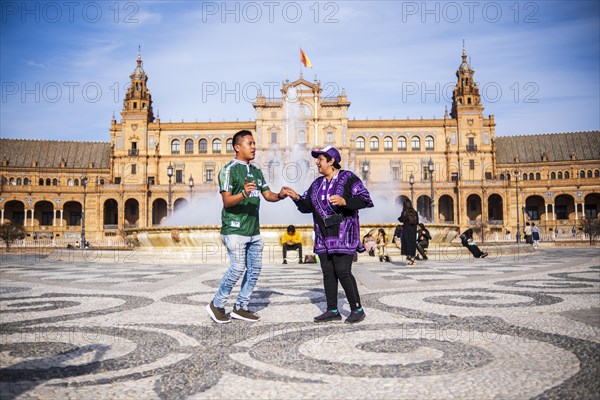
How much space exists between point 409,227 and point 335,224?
712cm

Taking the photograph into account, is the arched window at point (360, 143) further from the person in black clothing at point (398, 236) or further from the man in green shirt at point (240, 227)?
the man in green shirt at point (240, 227)

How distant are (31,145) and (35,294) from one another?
7141 centimetres

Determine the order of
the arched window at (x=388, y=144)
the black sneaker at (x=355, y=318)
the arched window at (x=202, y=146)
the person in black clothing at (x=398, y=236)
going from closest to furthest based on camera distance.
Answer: the black sneaker at (x=355, y=318)
the person in black clothing at (x=398, y=236)
the arched window at (x=388, y=144)
the arched window at (x=202, y=146)

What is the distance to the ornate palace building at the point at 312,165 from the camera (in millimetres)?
56312

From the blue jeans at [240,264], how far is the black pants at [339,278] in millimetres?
615

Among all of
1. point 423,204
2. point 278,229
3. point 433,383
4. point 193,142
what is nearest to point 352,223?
point 433,383

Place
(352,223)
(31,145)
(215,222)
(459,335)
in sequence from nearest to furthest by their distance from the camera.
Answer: (459,335) < (352,223) < (215,222) < (31,145)

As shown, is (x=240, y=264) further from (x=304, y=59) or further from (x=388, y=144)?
(x=388, y=144)

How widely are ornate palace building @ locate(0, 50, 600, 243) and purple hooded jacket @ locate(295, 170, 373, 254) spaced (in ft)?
162

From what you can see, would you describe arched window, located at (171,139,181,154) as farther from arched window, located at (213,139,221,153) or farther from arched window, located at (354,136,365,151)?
arched window, located at (354,136,365,151)

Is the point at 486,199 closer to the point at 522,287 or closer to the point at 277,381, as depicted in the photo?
the point at 522,287

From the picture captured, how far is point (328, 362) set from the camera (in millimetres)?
2930


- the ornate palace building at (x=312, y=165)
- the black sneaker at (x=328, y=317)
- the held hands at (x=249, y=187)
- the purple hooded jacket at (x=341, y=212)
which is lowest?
the black sneaker at (x=328, y=317)

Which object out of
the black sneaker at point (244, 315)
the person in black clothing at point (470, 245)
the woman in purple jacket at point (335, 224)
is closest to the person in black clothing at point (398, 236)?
the person in black clothing at point (470, 245)
